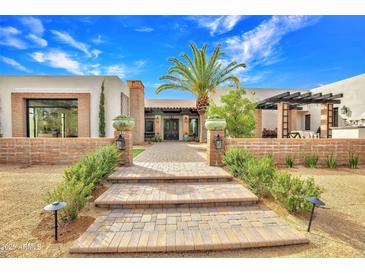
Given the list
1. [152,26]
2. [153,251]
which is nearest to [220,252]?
[153,251]

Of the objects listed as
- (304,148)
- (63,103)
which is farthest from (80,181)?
(63,103)

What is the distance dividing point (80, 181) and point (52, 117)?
12428 millimetres

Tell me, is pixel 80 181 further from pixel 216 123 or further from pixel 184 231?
pixel 216 123

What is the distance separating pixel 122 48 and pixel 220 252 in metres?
8.75

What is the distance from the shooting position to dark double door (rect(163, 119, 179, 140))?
68.2 feet

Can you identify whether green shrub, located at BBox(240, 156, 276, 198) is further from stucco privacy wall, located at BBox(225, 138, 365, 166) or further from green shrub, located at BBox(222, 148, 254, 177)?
stucco privacy wall, located at BBox(225, 138, 365, 166)

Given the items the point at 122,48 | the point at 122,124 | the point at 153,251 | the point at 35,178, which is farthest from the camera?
the point at 122,48

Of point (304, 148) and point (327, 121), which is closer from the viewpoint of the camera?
point (304, 148)

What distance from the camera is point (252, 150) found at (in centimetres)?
689

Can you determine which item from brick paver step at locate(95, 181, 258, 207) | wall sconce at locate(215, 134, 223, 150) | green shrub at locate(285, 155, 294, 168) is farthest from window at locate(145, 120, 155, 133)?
brick paver step at locate(95, 181, 258, 207)

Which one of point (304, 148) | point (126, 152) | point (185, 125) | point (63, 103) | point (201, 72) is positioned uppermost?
point (201, 72)

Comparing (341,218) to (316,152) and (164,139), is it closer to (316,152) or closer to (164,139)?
(316,152)

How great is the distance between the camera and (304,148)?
7.04 metres

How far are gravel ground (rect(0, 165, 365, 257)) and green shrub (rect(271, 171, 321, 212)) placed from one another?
0.18 m
